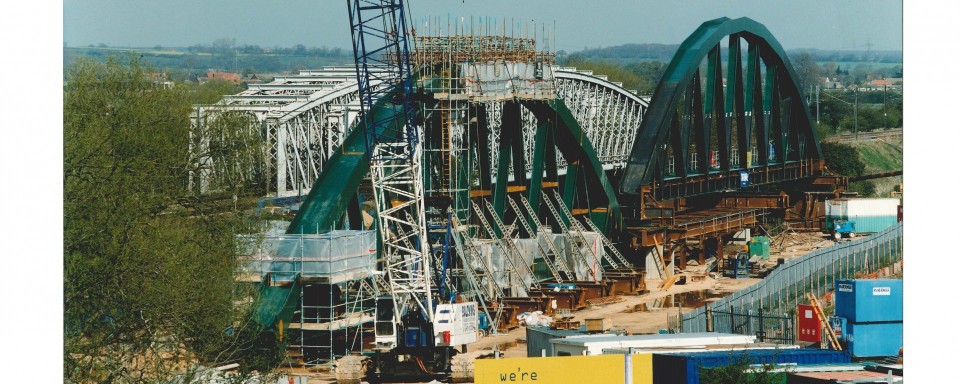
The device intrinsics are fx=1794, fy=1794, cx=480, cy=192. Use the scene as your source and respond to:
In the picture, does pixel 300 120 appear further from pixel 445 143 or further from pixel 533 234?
pixel 445 143

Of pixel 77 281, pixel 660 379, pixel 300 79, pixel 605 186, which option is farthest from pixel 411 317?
pixel 300 79

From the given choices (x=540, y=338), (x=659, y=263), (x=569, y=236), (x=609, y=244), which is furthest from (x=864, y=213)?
→ (x=540, y=338)

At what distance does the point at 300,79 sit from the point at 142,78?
127ft

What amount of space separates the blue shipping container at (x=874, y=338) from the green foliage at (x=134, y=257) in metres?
18.5

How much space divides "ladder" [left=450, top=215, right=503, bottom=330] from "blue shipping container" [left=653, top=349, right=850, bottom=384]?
2680 centimetres

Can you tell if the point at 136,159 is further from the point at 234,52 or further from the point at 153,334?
the point at 234,52

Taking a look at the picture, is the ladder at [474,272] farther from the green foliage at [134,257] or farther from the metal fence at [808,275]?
the green foliage at [134,257]

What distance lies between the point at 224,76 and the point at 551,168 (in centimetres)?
8107

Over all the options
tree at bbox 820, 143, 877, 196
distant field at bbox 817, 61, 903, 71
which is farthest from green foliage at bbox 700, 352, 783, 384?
tree at bbox 820, 143, 877, 196

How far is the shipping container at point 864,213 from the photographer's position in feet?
375

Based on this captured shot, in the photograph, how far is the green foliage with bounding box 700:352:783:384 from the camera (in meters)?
43.6

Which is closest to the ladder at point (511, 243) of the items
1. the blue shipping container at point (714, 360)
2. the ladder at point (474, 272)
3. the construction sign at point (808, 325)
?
the ladder at point (474, 272)

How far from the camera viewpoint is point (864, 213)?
114688 millimetres

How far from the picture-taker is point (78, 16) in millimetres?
80875
